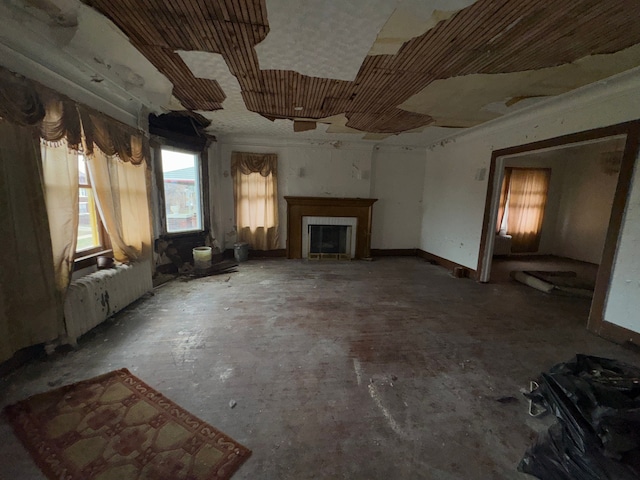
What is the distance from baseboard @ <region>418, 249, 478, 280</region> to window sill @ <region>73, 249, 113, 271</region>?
5.04 meters

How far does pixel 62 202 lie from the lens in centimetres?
208

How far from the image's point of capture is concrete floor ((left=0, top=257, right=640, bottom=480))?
1370mm

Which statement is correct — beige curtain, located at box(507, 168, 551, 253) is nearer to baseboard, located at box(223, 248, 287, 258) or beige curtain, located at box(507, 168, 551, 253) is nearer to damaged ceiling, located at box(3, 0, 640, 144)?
damaged ceiling, located at box(3, 0, 640, 144)

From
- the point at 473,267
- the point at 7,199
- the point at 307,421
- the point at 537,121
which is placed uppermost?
the point at 537,121

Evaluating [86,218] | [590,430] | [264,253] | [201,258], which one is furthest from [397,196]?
[86,218]

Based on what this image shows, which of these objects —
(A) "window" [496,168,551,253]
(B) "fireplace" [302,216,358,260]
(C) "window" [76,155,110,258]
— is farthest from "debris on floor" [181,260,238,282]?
(A) "window" [496,168,551,253]

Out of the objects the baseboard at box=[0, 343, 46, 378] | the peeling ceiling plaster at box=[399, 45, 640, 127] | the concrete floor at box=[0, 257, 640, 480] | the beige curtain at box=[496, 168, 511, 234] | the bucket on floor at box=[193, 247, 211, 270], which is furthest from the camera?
the beige curtain at box=[496, 168, 511, 234]

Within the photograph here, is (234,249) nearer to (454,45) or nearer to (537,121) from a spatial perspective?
(454,45)

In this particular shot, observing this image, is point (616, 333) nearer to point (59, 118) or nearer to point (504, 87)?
point (504, 87)

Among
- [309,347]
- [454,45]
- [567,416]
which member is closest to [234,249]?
[309,347]

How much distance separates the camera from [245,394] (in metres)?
1.75

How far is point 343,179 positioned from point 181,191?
10.2 ft

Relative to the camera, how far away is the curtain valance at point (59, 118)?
1.68 m

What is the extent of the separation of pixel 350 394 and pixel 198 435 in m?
0.95
